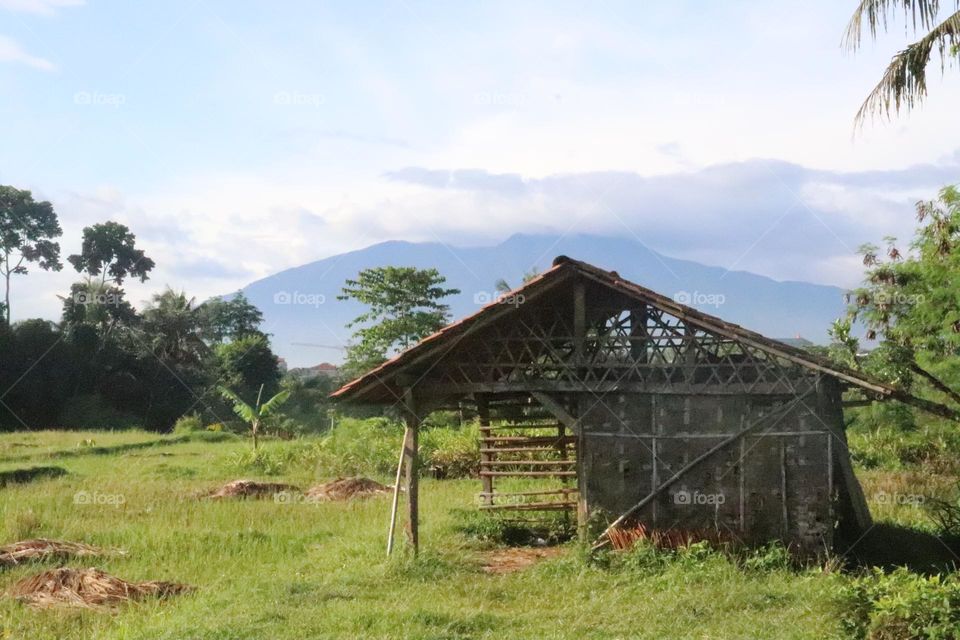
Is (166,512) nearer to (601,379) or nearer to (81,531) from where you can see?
(81,531)

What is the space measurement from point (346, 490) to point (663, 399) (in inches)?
374

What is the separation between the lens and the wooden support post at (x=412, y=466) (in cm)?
1281

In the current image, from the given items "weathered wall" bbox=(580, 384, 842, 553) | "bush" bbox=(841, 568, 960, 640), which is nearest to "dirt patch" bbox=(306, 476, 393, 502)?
"weathered wall" bbox=(580, 384, 842, 553)

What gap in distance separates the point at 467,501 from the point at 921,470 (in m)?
11.7

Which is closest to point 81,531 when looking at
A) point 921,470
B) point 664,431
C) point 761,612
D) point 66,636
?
point 66,636

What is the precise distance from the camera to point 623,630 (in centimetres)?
912

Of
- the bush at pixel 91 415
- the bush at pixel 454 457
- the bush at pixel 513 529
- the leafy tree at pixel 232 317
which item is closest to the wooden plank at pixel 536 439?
the bush at pixel 513 529

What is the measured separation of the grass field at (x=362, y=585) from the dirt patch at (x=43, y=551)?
0.46 m

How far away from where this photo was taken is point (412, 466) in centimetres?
1305

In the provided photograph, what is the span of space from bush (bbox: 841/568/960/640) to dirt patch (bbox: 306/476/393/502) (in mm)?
12685

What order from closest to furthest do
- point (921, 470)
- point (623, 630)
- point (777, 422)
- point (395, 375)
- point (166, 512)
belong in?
point (623, 630), point (777, 422), point (395, 375), point (166, 512), point (921, 470)

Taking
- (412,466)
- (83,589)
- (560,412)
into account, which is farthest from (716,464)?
(83,589)

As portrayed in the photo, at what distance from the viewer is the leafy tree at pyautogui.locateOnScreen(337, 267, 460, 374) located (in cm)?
3622

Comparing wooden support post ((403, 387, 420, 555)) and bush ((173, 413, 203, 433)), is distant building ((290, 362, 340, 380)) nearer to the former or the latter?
bush ((173, 413, 203, 433))
